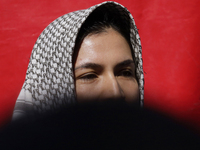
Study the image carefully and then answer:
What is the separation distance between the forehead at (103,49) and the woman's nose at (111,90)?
82 mm

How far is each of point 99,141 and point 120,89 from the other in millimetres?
511

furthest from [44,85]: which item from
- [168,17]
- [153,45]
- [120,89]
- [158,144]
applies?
[168,17]

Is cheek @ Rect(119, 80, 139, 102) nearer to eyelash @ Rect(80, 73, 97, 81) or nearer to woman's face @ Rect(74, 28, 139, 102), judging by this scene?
woman's face @ Rect(74, 28, 139, 102)

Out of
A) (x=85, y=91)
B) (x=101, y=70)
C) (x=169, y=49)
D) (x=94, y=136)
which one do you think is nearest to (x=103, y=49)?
(x=101, y=70)

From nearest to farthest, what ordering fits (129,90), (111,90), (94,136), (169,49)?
(94,136) < (111,90) < (129,90) < (169,49)

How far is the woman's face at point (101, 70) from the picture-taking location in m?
0.96

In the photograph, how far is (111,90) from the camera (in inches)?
37.4

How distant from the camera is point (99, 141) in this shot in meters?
0.51

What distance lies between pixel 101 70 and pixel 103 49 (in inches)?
4.0

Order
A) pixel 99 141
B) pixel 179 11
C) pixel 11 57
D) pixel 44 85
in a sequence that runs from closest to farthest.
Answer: pixel 99 141 → pixel 44 85 → pixel 11 57 → pixel 179 11

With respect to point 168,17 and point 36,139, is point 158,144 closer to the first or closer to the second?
point 36,139

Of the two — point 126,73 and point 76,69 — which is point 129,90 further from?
point 76,69

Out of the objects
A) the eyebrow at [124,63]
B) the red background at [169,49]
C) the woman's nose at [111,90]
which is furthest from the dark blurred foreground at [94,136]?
the red background at [169,49]

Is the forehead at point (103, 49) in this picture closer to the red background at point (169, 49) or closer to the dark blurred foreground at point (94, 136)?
the dark blurred foreground at point (94, 136)
